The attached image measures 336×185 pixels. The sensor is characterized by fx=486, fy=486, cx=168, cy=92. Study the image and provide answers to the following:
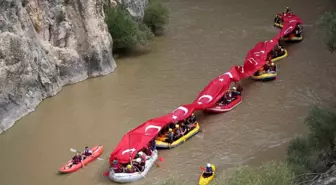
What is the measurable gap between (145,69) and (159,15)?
6404 millimetres

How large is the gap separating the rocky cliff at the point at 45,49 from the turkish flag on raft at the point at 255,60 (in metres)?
7.09

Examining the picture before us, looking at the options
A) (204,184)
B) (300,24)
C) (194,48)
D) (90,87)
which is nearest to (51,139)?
(90,87)

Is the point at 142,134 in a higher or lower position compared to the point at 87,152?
higher

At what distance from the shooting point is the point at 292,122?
19.3m

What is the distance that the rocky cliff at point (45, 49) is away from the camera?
67.8ft

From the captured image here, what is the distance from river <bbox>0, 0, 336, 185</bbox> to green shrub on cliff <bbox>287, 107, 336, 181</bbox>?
3.42 metres

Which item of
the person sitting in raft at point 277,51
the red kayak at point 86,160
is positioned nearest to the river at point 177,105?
the red kayak at point 86,160

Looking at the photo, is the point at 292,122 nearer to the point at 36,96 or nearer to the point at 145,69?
the point at 145,69

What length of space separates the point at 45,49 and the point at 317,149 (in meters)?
14.7

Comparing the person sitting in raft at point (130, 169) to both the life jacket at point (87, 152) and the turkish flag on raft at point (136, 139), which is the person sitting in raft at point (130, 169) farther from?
the life jacket at point (87, 152)

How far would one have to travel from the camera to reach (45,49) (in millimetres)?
23422

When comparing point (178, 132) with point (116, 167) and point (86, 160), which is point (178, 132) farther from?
point (86, 160)

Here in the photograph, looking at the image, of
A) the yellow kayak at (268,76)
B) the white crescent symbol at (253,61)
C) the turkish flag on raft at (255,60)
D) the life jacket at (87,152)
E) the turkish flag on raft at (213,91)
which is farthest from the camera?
the white crescent symbol at (253,61)

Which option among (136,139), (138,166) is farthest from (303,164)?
(136,139)
